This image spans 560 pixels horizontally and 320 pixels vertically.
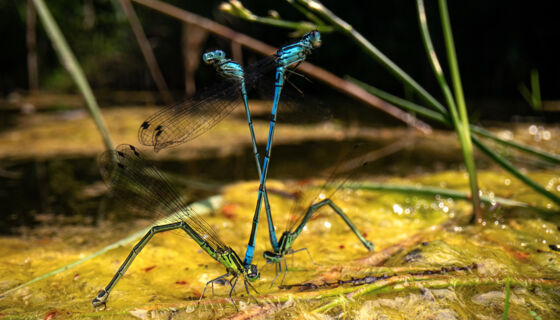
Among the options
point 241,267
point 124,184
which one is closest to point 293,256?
point 241,267

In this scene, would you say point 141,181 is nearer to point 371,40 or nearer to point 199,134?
point 199,134

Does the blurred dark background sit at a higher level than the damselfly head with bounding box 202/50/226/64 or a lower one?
higher

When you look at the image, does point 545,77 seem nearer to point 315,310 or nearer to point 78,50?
point 315,310

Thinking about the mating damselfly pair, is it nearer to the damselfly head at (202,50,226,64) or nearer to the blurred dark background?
the damselfly head at (202,50,226,64)

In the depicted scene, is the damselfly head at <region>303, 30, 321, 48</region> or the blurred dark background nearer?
the damselfly head at <region>303, 30, 321, 48</region>

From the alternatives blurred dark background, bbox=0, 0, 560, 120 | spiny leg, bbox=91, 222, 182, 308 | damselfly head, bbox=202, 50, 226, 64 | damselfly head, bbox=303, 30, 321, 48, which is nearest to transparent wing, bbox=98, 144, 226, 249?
spiny leg, bbox=91, 222, 182, 308

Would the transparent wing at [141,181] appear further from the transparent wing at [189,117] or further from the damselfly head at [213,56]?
the damselfly head at [213,56]
